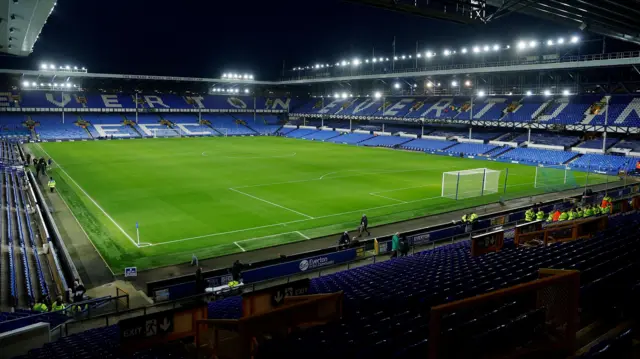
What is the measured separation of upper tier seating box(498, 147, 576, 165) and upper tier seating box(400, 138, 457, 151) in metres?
9.73

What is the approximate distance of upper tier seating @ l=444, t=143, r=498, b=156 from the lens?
58.5 meters

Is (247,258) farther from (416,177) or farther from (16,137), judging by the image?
(16,137)

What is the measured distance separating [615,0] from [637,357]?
49.4 feet

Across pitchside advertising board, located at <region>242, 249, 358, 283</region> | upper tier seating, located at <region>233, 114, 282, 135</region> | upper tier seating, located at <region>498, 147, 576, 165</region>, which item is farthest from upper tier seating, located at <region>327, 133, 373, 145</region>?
pitchside advertising board, located at <region>242, 249, 358, 283</region>

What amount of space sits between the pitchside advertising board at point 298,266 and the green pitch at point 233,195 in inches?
169

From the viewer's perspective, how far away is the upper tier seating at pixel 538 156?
50.7 m

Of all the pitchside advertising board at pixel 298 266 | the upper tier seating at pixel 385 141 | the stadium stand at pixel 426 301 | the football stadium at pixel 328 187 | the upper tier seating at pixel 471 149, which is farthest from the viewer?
the upper tier seating at pixel 385 141

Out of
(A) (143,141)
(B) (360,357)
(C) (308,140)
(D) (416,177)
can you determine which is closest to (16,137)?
(A) (143,141)

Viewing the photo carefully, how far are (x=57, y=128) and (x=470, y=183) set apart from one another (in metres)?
68.0

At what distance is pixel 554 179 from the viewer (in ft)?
131

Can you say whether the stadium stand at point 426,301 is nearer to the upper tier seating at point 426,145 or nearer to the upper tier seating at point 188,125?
the upper tier seating at point 426,145

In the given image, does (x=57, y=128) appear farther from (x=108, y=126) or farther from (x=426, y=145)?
(x=426, y=145)

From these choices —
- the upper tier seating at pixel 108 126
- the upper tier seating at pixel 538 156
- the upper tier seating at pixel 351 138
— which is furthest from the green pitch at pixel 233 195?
the upper tier seating at pixel 108 126

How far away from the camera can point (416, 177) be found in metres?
40.9
